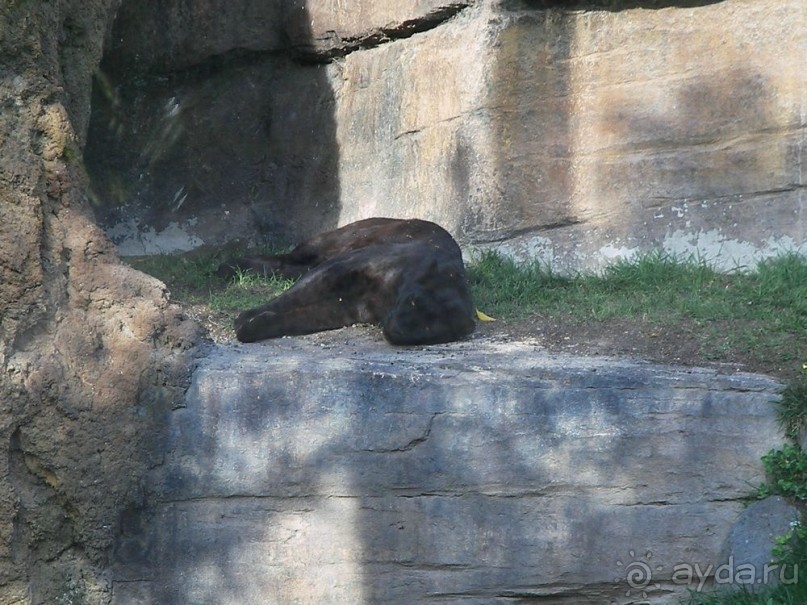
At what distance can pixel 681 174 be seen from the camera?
7.10m

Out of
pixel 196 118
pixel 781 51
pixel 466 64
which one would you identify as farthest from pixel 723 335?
pixel 196 118

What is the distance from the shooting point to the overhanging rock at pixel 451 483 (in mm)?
5082

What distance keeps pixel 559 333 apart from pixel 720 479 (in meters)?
1.21

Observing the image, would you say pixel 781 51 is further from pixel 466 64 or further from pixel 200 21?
pixel 200 21

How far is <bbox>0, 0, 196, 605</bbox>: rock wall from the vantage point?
4949 mm

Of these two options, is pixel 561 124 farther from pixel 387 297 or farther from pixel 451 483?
pixel 451 483

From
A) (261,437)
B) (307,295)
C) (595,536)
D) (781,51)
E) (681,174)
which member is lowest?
(595,536)

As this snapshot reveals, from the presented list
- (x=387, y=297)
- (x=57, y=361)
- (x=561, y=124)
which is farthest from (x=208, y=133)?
(x=57, y=361)

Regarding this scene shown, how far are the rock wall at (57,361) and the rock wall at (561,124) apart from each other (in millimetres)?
2866

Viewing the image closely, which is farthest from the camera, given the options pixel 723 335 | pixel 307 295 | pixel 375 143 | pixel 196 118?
pixel 196 118

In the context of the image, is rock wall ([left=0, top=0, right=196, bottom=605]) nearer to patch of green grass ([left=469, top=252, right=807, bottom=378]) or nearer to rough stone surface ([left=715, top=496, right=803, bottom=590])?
patch of green grass ([left=469, top=252, right=807, bottom=378])

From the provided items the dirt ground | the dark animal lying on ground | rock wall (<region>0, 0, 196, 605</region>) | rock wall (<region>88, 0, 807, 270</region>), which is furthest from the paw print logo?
rock wall (<region>88, 0, 807, 270</region>)

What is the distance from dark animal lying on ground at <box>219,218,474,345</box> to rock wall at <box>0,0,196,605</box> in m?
0.78

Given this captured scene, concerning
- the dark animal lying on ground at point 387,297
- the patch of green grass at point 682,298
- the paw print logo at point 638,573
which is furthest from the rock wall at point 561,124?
the paw print logo at point 638,573
